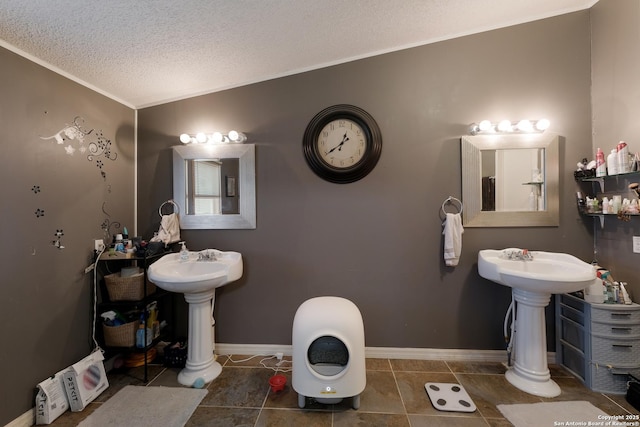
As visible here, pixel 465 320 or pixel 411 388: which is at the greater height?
pixel 465 320

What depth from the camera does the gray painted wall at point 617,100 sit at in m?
1.70

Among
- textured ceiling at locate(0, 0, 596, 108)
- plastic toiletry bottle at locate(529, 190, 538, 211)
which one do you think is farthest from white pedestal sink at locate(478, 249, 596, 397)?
textured ceiling at locate(0, 0, 596, 108)

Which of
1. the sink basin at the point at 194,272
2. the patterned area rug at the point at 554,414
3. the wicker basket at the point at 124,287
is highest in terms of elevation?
the sink basin at the point at 194,272

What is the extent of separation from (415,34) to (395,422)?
2705 millimetres

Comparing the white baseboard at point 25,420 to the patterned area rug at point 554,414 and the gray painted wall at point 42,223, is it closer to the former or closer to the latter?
the gray painted wall at point 42,223

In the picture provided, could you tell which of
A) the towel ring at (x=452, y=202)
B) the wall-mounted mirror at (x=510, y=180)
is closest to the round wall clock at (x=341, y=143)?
the towel ring at (x=452, y=202)

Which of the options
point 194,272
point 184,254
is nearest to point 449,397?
point 194,272

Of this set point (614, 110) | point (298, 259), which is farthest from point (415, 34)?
point (298, 259)

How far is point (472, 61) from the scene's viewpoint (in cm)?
206

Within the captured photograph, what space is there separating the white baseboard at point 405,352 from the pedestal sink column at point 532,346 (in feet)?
0.82

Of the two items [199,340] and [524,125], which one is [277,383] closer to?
[199,340]

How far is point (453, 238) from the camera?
77.5 inches

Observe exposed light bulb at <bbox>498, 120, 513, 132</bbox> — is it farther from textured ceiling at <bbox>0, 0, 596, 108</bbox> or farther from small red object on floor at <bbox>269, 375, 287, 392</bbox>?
small red object on floor at <bbox>269, 375, 287, 392</bbox>

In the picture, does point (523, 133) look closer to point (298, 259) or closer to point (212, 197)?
point (298, 259)
